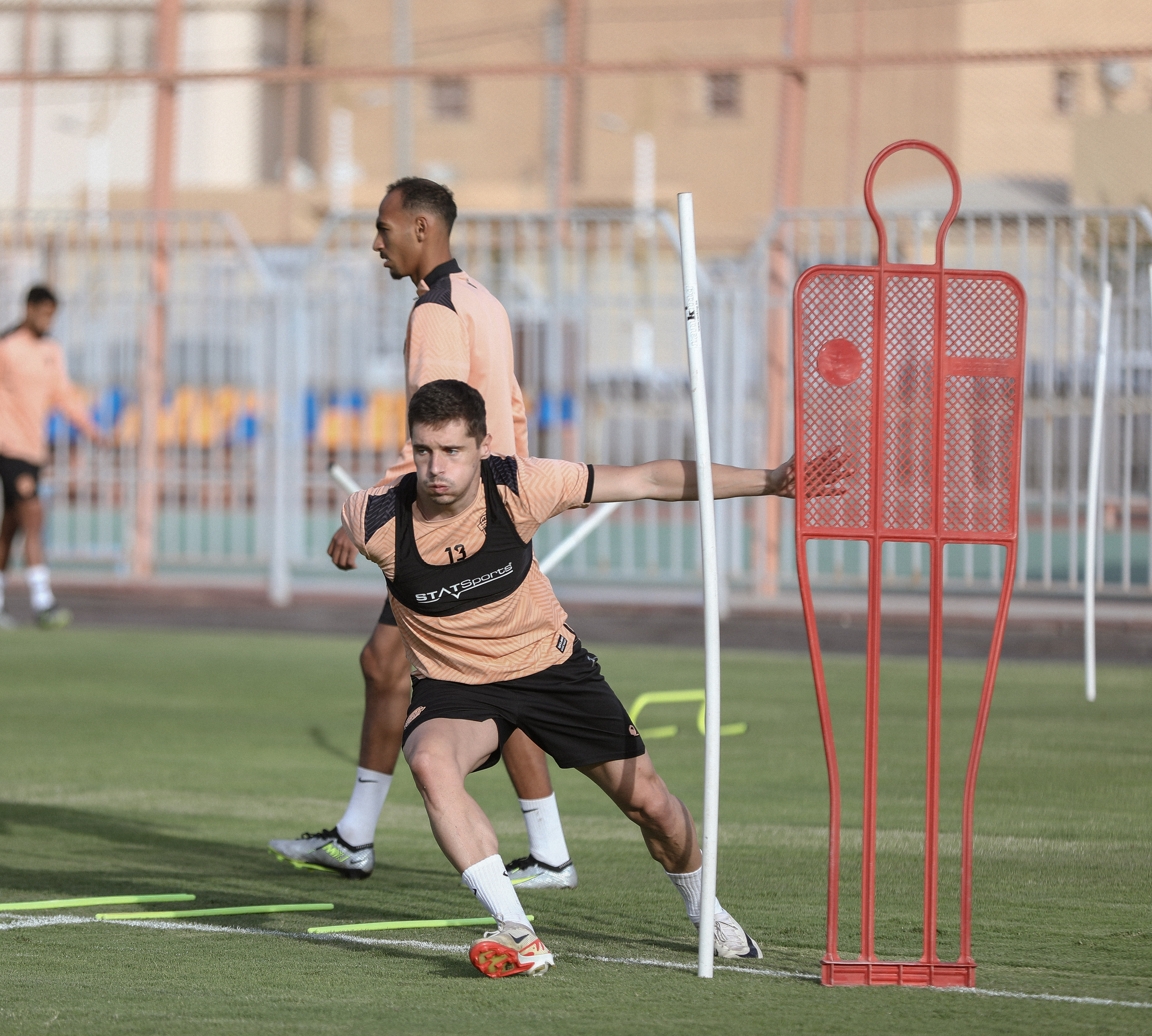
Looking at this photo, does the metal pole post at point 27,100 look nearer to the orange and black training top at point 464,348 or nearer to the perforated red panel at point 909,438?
the orange and black training top at point 464,348

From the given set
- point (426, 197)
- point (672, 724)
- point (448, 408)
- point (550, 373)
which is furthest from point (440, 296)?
point (550, 373)

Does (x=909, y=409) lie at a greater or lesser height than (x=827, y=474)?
greater

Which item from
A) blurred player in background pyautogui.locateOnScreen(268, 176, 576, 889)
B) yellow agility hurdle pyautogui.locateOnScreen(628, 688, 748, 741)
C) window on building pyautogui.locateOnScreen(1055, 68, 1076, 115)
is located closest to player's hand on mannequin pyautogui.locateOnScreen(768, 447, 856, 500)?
blurred player in background pyautogui.locateOnScreen(268, 176, 576, 889)

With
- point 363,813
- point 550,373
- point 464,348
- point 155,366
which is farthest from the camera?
point 155,366

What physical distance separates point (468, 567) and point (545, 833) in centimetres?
139

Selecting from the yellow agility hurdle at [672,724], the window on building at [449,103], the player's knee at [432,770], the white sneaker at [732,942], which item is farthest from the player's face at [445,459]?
the window on building at [449,103]

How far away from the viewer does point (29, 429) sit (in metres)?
13.0

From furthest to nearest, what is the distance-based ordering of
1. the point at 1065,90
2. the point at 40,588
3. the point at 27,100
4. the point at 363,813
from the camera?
the point at 1065,90
the point at 27,100
the point at 40,588
the point at 363,813

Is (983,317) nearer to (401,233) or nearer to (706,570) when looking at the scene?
(706,570)

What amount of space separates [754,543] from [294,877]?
27.7 ft

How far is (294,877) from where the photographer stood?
6039 mm

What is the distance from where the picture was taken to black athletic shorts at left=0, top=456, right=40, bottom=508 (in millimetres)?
12875

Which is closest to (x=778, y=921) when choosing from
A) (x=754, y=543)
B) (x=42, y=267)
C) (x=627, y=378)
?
(x=754, y=543)

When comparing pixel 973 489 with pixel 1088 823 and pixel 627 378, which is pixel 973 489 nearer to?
pixel 1088 823
